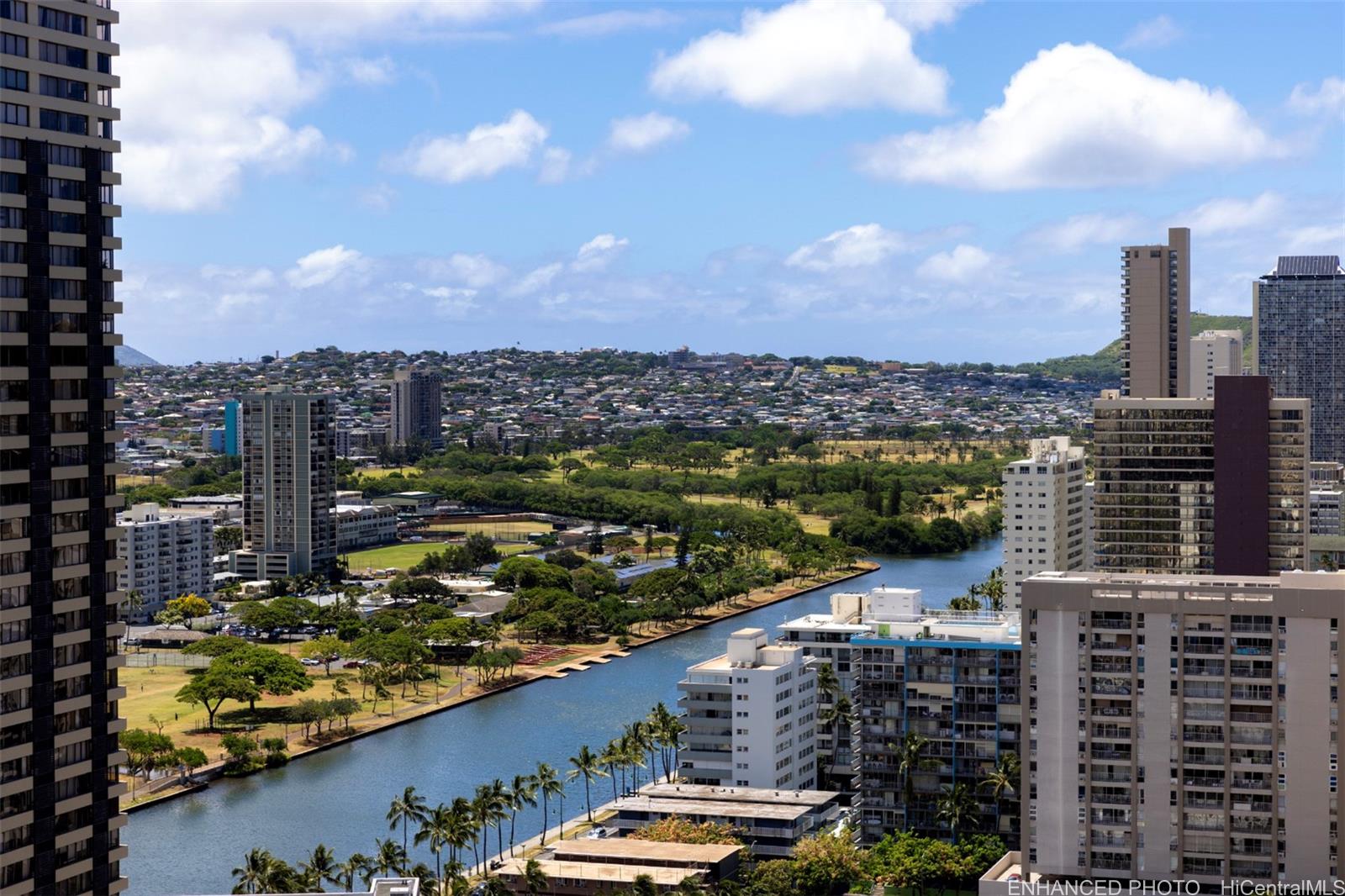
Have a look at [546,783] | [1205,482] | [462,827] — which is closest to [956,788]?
[546,783]

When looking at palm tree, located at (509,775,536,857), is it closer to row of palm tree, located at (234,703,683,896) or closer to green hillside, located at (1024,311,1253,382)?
row of palm tree, located at (234,703,683,896)

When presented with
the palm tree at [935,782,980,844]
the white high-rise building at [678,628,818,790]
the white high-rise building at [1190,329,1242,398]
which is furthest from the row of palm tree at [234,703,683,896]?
the white high-rise building at [1190,329,1242,398]

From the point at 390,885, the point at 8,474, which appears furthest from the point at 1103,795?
the point at 8,474

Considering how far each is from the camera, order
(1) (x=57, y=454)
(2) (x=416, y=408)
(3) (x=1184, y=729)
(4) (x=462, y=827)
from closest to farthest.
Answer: (1) (x=57, y=454) < (3) (x=1184, y=729) < (4) (x=462, y=827) < (2) (x=416, y=408)

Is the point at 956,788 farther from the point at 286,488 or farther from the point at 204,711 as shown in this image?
the point at 286,488

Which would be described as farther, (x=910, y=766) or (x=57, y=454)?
(x=910, y=766)

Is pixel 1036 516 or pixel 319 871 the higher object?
pixel 1036 516

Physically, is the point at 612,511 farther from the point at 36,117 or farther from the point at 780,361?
the point at 780,361
